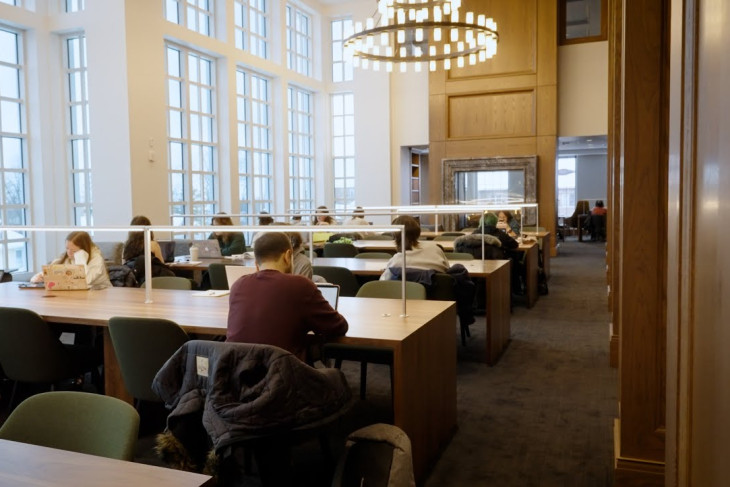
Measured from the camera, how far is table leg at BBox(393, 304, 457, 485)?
2.57 metres

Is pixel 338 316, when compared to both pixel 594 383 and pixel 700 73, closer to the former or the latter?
pixel 700 73

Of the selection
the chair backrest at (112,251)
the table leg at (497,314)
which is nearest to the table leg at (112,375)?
the table leg at (497,314)

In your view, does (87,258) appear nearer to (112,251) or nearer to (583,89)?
(112,251)

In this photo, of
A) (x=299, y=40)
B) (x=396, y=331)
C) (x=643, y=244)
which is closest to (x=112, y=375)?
(x=396, y=331)

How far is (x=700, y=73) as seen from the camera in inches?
32.8

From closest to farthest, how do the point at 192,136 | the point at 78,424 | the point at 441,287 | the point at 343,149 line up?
the point at 78,424, the point at 441,287, the point at 192,136, the point at 343,149

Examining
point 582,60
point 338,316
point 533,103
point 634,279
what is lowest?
point 338,316

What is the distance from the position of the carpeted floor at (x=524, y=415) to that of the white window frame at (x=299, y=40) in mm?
8698

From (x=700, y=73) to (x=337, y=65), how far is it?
1357 cm

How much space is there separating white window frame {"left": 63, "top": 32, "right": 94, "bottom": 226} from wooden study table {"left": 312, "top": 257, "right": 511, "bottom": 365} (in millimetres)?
4994

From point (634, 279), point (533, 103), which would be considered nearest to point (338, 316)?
point (634, 279)

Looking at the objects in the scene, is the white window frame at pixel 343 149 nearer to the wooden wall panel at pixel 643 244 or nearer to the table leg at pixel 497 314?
the table leg at pixel 497 314

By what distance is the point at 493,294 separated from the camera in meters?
4.67

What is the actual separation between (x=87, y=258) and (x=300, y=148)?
9416 millimetres
